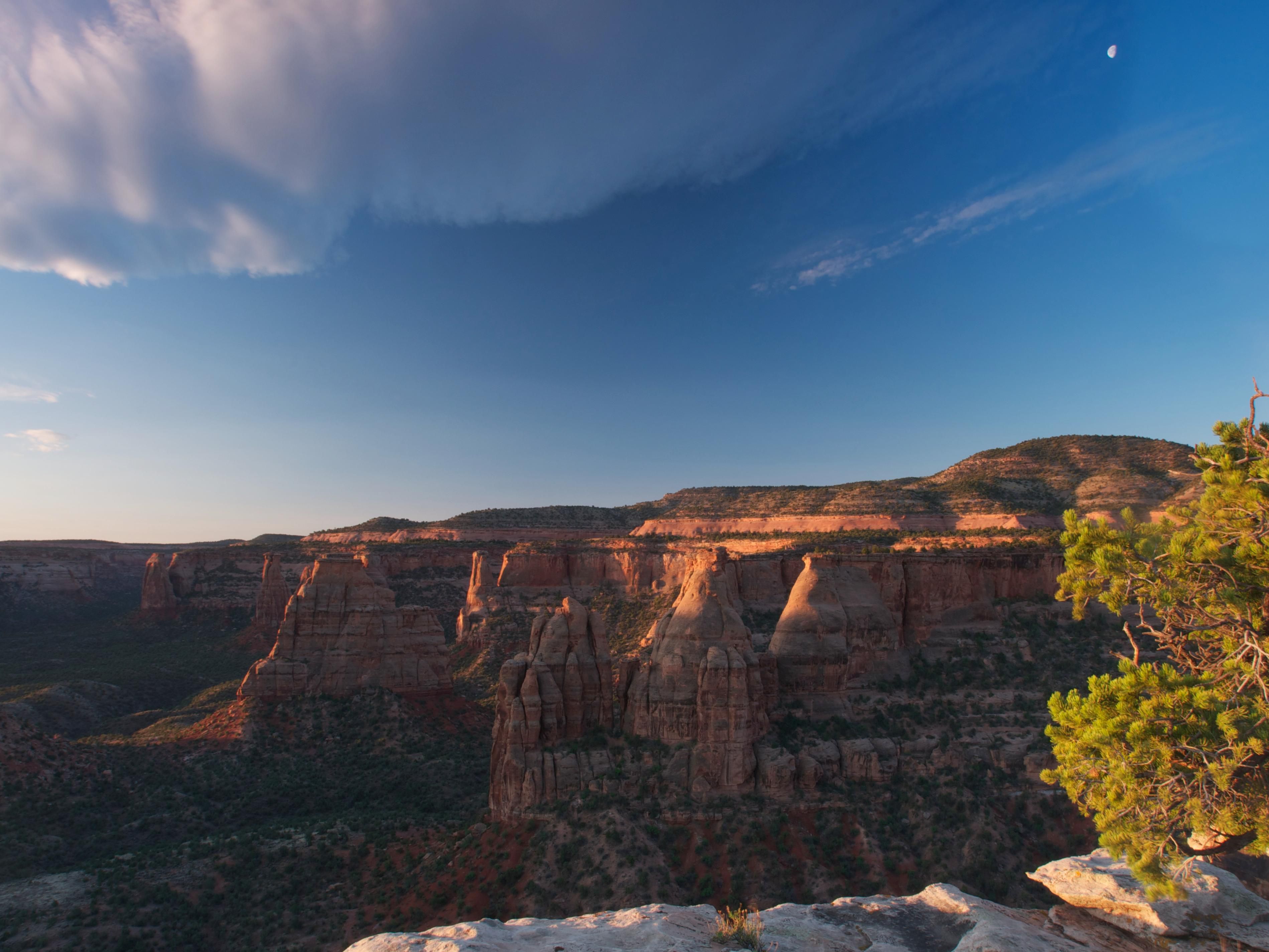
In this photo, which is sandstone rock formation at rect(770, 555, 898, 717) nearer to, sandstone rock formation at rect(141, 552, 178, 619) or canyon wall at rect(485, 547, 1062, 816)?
canyon wall at rect(485, 547, 1062, 816)

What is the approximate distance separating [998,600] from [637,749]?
3001cm

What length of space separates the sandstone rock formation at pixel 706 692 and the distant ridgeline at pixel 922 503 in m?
55.1

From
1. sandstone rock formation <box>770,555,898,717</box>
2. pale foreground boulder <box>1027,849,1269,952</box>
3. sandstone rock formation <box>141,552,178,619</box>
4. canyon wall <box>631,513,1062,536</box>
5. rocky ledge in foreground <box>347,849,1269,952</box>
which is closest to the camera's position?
rocky ledge in foreground <box>347,849,1269,952</box>

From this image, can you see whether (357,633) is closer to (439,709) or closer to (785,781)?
(439,709)

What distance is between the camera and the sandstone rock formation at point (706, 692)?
30.7 metres

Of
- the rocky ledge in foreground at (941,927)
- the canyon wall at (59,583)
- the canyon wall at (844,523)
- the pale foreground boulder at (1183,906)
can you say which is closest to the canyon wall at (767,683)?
the rocky ledge in foreground at (941,927)

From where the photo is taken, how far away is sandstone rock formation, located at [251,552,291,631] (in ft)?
268

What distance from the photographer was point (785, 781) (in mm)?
30656

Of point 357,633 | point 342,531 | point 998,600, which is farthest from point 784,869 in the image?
point 342,531

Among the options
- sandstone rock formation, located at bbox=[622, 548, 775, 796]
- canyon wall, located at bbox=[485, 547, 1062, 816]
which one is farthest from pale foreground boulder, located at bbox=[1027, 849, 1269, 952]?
canyon wall, located at bbox=[485, 547, 1062, 816]

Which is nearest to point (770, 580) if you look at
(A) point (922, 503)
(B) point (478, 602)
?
(B) point (478, 602)

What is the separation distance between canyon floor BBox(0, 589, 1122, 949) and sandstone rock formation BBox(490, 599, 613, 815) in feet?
4.44

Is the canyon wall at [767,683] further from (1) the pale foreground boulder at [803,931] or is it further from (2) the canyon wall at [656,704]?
(1) the pale foreground boulder at [803,931]

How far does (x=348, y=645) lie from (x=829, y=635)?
3832 cm
